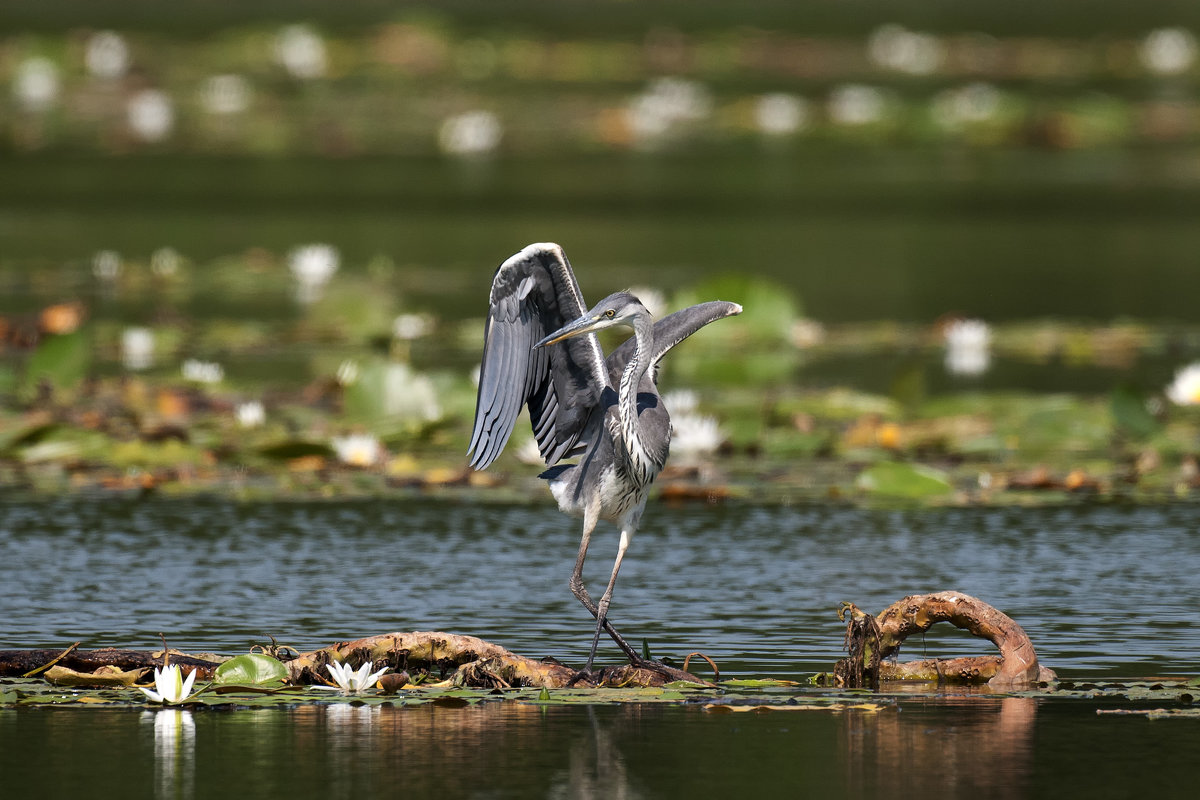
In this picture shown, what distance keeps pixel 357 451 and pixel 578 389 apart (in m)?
2.48

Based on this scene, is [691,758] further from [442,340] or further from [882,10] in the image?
[882,10]

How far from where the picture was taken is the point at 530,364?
19.9 feet

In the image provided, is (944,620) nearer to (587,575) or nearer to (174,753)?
(174,753)

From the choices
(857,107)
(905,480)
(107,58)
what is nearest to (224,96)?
(107,58)

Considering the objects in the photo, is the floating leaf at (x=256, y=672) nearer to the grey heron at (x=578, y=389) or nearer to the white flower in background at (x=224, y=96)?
the grey heron at (x=578, y=389)

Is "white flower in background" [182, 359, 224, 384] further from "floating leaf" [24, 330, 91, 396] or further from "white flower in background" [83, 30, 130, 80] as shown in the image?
"white flower in background" [83, 30, 130, 80]

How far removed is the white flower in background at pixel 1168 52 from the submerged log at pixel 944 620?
2550 cm

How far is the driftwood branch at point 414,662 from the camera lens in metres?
5.39

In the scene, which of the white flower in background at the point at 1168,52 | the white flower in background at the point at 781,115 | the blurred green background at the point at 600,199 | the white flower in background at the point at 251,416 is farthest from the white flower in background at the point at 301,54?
the white flower in background at the point at 251,416

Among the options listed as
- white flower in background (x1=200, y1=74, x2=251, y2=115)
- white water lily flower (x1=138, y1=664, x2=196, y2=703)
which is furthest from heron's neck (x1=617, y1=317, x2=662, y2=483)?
white flower in background (x1=200, y1=74, x2=251, y2=115)

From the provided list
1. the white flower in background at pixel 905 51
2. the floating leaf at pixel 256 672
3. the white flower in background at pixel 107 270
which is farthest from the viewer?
the white flower in background at pixel 905 51

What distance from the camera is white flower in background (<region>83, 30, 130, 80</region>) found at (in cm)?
2779

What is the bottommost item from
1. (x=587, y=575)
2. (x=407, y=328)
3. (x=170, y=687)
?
(x=170, y=687)

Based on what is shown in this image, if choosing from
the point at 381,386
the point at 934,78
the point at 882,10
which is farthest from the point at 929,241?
the point at 882,10
